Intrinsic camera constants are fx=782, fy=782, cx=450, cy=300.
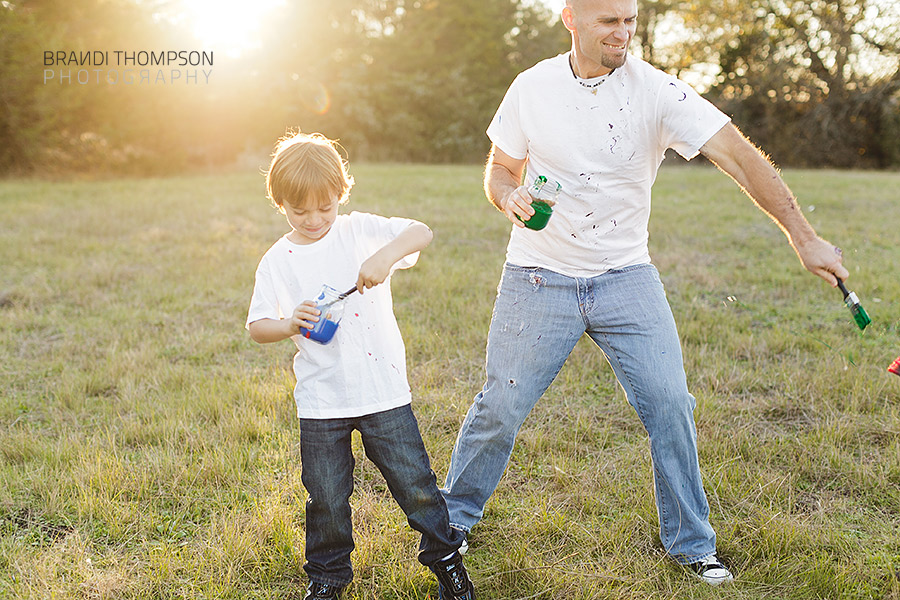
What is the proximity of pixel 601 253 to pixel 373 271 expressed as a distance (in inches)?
38.2

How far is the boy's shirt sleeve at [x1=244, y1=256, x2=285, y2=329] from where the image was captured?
279 cm

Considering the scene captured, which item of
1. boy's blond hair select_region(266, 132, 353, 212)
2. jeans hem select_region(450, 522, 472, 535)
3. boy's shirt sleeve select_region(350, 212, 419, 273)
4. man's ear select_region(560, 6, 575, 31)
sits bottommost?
jeans hem select_region(450, 522, 472, 535)

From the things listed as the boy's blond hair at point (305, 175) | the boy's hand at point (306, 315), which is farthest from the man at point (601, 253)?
the boy's hand at point (306, 315)

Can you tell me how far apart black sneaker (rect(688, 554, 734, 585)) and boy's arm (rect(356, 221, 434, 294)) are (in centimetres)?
169

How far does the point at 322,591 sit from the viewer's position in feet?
9.46

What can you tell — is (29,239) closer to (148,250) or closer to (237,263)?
(148,250)

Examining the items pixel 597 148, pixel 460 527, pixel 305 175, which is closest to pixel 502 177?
pixel 597 148

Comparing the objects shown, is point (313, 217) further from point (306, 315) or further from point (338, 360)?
point (338, 360)

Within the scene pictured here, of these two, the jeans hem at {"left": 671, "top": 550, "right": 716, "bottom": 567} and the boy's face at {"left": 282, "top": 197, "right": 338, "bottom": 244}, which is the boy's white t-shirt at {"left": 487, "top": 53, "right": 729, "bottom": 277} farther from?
the jeans hem at {"left": 671, "top": 550, "right": 716, "bottom": 567}

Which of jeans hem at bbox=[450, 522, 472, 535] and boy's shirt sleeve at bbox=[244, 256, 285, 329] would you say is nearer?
boy's shirt sleeve at bbox=[244, 256, 285, 329]

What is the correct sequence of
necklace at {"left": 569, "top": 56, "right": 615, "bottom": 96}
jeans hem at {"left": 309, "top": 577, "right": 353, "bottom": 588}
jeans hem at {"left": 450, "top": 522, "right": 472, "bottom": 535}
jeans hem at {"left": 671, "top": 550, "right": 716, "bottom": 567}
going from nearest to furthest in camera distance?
jeans hem at {"left": 309, "top": 577, "right": 353, "bottom": 588} < necklace at {"left": 569, "top": 56, "right": 615, "bottom": 96} < jeans hem at {"left": 671, "top": 550, "right": 716, "bottom": 567} < jeans hem at {"left": 450, "top": 522, "right": 472, "bottom": 535}

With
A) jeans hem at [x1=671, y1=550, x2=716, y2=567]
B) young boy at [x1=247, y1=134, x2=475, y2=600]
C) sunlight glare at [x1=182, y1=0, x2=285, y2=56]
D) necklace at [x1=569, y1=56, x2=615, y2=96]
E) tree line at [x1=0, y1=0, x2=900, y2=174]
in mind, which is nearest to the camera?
young boy at [x1=247, y1=134, x2=475, y2=600]

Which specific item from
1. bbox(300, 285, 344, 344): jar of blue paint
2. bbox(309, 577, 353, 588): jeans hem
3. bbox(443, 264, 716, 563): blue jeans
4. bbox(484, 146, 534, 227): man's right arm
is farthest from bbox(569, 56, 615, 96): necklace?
bbox(309, 577, 353, 588): jeans hem

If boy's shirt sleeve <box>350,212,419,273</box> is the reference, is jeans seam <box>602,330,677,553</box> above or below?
below
